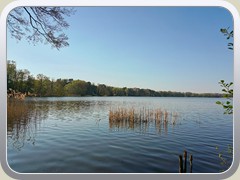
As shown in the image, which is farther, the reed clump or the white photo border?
the reed clump

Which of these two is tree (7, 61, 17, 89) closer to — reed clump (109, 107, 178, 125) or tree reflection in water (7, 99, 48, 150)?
tree reflection in water (7, 99, 48, 150)

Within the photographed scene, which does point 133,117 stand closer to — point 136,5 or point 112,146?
point 112,146

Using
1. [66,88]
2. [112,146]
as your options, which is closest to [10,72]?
[112,146]

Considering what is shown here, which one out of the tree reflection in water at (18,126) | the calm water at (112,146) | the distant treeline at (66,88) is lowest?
the calm water at (112,146)

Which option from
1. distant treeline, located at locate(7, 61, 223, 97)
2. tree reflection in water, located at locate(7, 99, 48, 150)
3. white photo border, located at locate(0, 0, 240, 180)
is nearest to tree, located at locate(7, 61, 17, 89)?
white photo border, located at locate(0, 0, 240, 180)

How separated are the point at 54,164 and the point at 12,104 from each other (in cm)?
333

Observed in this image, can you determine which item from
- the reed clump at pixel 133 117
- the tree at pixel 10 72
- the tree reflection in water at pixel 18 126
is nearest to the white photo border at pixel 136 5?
the tree at pixel 10 72

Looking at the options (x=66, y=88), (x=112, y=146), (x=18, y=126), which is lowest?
(x=112, y=146)

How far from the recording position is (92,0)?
8.97 feet

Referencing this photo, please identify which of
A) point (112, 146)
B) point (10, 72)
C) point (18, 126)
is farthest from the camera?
point (18, 126)

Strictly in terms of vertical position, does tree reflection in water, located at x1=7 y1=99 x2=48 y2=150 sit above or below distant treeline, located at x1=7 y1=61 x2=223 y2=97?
below

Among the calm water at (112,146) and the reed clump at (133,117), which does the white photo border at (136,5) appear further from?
the reed clump at (133,117)

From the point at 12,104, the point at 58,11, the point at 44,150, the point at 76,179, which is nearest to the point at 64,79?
the point at 12,104

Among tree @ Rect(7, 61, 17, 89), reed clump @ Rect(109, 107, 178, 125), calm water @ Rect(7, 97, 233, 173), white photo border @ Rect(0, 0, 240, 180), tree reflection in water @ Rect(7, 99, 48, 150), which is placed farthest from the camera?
reed clump @ Rect(109, 107, 178, 125)
